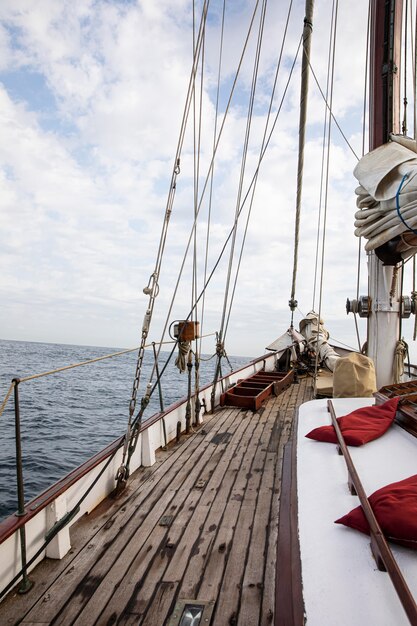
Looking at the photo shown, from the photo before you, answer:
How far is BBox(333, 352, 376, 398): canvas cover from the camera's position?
4.55 metres

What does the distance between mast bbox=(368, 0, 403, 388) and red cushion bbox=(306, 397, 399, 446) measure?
8.52 feet

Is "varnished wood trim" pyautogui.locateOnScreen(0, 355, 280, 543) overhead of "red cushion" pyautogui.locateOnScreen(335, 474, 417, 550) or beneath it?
beneath

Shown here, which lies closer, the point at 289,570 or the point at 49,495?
the point at 289,570

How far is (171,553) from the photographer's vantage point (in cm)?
234

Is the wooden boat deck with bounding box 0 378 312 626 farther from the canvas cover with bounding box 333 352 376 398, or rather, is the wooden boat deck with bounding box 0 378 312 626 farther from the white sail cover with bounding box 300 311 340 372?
the white sail cover with bounding box 300 311 340 372

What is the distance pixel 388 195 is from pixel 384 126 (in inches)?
126

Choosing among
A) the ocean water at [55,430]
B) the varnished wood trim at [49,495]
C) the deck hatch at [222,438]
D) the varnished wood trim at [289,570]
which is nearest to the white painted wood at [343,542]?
the varnished wood trim at [289,570]

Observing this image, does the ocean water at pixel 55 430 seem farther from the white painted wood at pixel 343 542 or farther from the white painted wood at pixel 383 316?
the white painted wood at pixel 383 316

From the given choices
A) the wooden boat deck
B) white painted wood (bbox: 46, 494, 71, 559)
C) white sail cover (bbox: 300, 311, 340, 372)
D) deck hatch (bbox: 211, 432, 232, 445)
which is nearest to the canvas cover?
the wooden boat deck

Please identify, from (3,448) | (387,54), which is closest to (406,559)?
(387,54)

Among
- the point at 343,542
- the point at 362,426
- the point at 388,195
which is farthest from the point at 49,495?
the point at 388,195

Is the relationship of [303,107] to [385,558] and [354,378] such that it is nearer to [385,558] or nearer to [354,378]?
[354,378]

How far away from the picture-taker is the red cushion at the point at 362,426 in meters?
2.38

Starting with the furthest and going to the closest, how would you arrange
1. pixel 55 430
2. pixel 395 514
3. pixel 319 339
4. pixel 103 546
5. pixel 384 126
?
1. pixel 55 430
2. pixel 319 339
3. pixel 384 126
4. pixel 103 546
5. pixel 395 514
